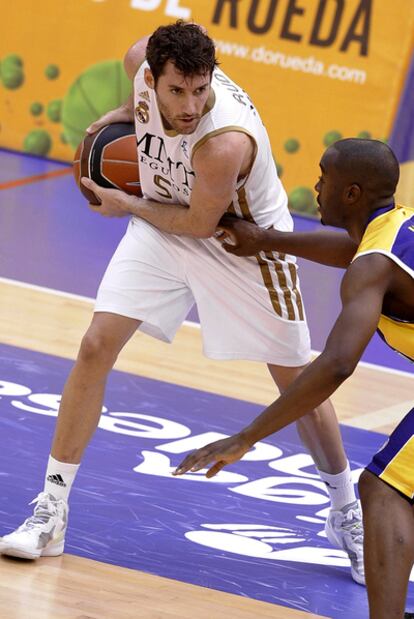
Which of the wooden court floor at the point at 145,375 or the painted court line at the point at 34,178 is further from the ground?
the wooden court floor at the point at 145,375

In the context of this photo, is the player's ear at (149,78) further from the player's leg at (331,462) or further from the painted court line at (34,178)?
the painted court line at (34,178)

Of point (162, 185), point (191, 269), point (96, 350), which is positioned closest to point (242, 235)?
point (191, 269)

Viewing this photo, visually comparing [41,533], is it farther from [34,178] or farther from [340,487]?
[34,178]

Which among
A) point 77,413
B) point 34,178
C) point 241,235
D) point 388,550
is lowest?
point 34,178

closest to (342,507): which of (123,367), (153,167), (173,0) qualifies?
(153,167)

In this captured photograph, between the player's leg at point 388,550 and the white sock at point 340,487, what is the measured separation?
1.21 meters

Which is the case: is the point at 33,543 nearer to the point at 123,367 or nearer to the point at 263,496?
the point at 263,496

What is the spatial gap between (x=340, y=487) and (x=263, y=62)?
7040mm

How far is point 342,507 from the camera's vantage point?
454cm

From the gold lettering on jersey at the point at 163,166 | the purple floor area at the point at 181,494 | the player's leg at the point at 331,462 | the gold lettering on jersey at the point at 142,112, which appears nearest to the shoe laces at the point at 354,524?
the player's leg at the point at 331,462

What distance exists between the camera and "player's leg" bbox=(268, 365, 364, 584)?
450 cm

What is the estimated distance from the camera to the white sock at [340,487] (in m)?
4.54

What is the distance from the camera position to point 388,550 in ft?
10.7

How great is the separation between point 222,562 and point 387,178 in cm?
158
